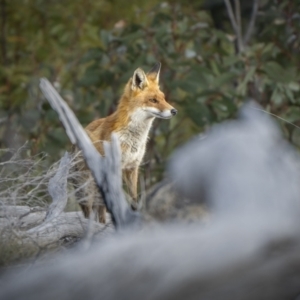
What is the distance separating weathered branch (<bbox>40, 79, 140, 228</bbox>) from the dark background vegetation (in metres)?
3.62

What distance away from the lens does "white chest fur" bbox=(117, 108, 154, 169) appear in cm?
503

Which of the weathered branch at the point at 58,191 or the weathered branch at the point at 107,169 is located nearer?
the weathered branch at the point at 107,169

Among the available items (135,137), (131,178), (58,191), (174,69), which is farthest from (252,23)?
(58,191)

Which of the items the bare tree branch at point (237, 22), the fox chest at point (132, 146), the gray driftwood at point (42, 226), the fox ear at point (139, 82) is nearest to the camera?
the gray driftwood at point (42, 226)

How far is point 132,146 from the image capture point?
17.1ft

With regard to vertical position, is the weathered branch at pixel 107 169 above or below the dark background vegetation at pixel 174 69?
above

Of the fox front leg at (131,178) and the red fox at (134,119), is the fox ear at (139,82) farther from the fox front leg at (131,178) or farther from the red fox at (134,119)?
the fox front leg at (131,178)

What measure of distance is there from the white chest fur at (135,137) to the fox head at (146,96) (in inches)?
1.2

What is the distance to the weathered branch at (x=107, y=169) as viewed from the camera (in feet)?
10.3

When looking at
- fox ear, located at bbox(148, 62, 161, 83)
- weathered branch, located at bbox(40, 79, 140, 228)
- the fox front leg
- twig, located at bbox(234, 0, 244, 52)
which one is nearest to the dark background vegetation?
twig, located at bbox(234, 0, 244, 52)

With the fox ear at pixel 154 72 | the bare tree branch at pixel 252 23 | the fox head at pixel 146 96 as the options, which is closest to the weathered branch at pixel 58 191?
the fox ear at pixel 154 72

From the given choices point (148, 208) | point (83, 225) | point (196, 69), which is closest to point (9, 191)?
point (83, 225)

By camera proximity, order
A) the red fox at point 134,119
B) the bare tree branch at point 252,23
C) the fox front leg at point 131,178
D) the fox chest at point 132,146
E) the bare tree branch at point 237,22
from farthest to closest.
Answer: the bare tree branch at point 252,23 → the bare tree branch at point 237,22 → the red fox at point 134,119 → the fox chest at point 132,146 → the fox front leg at point 131,178

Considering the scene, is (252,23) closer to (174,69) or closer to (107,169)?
(174,69)
